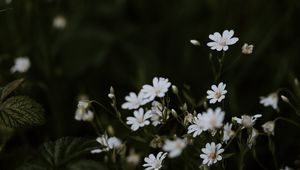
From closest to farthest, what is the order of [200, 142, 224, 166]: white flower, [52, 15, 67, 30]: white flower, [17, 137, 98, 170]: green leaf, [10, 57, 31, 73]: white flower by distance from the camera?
[200, 142, 224, 166]: white flower, [17, 137, 98, 170]: green leaf, [10, 57, 31, 73]: white flower, [52, 15, 67, 30]: white flower

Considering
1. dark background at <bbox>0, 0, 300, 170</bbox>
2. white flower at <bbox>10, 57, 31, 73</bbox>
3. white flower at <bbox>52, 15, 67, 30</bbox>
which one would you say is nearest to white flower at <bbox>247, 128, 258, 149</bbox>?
dark background at <bbox>0, 0, 300, 170</bbox>

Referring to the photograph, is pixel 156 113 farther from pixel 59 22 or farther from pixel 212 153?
pixel 59 22

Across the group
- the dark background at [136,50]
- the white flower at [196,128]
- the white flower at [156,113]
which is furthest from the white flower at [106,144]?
the dark background at [136,50]

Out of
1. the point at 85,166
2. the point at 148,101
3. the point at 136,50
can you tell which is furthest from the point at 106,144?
the point at 136,50

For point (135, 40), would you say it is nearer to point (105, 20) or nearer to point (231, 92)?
point (105, 20)

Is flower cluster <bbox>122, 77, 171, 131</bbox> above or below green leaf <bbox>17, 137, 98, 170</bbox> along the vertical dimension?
above

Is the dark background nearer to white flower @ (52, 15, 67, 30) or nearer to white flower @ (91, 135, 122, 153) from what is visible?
white flower @ (52, 15, 67, 30)
